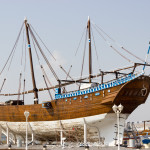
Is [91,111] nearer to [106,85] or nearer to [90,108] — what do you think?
[90,108]

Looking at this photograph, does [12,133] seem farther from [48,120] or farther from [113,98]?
[113,98]

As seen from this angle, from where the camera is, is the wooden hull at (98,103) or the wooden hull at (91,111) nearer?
the wooden hull at (98,103)

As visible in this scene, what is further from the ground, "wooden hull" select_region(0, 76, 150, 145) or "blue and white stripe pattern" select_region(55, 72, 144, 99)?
"blue and white stripe pattern" select_region(55, 72, 144, 99)

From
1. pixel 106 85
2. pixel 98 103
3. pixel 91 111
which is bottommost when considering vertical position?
pixel 91 111

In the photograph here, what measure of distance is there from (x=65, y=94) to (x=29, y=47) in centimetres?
1239

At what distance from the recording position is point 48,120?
4041 cm

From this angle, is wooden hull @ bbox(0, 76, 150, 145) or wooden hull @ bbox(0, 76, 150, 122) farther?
wooden hull @ bbox(0, 76, 150, 145)

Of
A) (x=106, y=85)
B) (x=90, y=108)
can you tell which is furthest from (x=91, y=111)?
(x=106, y=85)

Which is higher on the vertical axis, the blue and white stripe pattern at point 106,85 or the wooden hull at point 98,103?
the blue and white stripe pattern at point 106,85

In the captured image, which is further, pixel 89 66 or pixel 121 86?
pixel 89 66

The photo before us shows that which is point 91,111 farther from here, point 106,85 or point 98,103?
point 106,85

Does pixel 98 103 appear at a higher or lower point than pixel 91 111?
higher

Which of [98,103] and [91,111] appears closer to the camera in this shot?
[98,103]

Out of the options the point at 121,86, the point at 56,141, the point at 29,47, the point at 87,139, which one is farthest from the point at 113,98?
the point at 29,47
